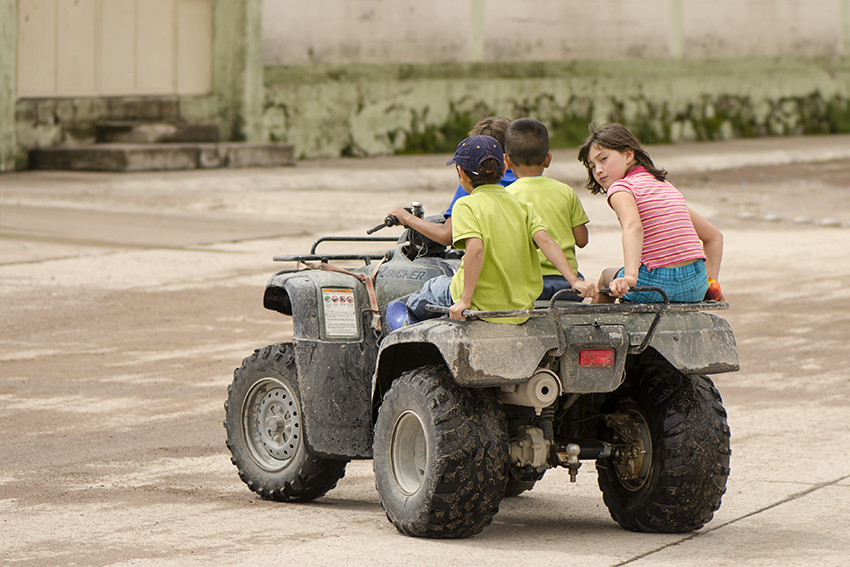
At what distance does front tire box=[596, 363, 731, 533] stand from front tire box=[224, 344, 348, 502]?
121cm

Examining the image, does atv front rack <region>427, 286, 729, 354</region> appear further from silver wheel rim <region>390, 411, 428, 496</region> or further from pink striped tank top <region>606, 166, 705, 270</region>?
silver wheel rim <region>390, 411, 428, 496</region>

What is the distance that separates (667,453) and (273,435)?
180cm

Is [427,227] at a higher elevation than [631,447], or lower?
higher

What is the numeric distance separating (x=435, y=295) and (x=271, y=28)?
19.3 m

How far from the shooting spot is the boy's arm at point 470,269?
5250mm

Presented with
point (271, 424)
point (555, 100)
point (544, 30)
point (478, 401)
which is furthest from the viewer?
point (555, 100)

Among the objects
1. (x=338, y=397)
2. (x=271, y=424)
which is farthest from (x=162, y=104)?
(x=338, y=397)

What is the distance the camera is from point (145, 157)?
69.6 feet

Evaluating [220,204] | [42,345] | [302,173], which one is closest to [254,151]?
[302,173]

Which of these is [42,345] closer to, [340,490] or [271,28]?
[340,490]

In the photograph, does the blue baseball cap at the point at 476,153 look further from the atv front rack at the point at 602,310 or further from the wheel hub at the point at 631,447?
the wheel hub at the point at 631,447

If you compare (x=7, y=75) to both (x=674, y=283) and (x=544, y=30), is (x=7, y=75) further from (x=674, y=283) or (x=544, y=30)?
(x=674, y=283)

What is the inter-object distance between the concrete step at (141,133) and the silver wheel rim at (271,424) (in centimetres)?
1623

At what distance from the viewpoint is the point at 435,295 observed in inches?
218
